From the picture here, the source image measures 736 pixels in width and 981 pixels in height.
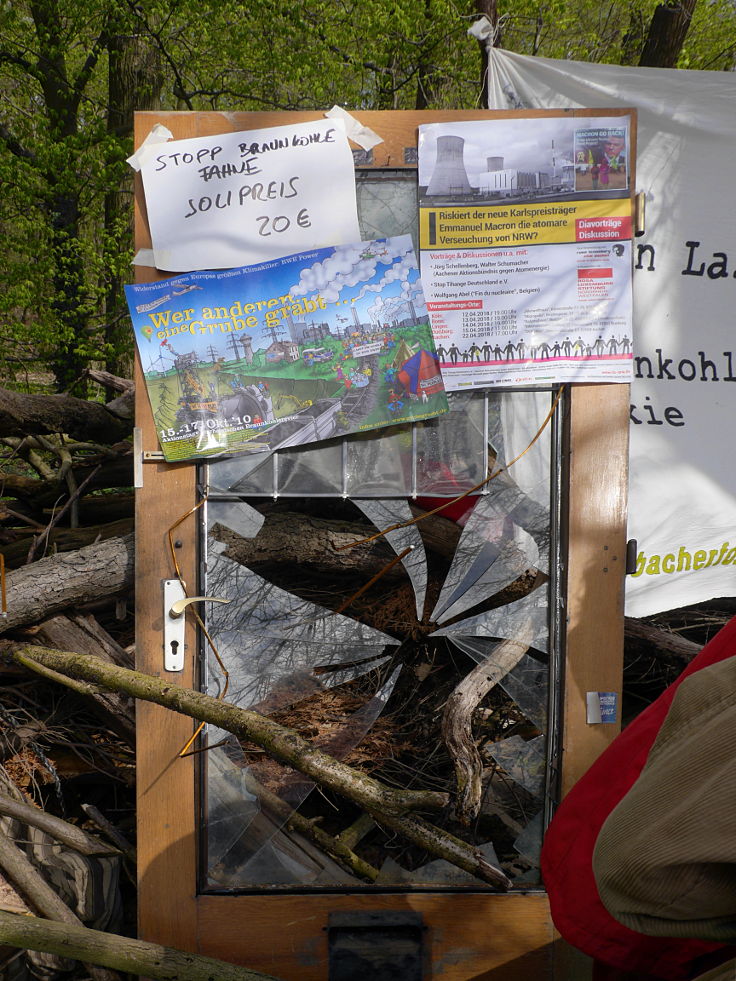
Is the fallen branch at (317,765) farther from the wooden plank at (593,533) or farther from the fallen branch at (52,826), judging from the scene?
the wooden plank at (593,533)

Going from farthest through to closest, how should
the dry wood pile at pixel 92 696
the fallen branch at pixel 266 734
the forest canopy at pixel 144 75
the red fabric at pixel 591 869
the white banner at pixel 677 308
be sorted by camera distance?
the forest canopy at pixel 144 75 → the white banner at pixel 677 308 → the dry wood pile at pixel 92 696 → the fallen branch at pixel 266 734 → the red fabric at pixel 591 869

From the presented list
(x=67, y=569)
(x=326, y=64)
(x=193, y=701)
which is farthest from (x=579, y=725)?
(x=326, y=64)

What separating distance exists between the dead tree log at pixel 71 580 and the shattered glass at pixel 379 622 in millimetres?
459

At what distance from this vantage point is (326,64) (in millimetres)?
6148

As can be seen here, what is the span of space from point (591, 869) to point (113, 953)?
4.13 feet

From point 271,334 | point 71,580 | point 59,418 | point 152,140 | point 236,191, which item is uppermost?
point 152,140

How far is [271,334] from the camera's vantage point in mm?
2020

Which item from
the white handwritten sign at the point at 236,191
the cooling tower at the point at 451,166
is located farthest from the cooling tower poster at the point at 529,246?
the white handwritten sign at the point at 236,191

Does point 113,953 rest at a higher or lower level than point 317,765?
lower

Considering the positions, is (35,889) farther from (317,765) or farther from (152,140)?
(152,140)

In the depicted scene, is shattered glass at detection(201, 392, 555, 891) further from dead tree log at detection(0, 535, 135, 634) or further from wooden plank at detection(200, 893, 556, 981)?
dead tree log at detection(0, 535, 135, 634)

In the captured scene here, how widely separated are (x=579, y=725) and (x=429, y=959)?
74cm

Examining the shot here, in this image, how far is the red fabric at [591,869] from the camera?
1.03 m

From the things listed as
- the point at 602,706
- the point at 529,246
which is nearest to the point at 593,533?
the point at 602,706
